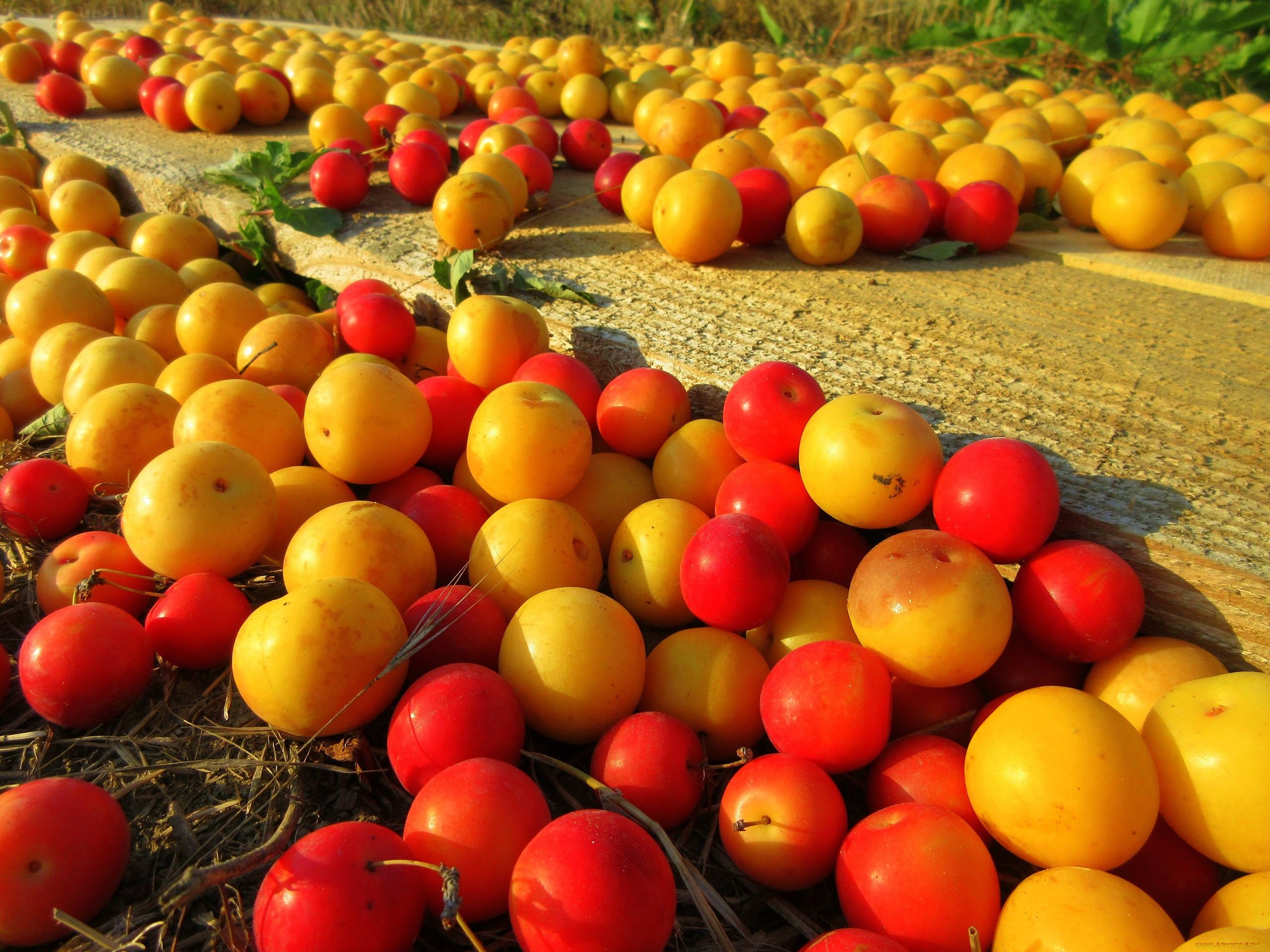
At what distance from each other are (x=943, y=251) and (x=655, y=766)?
102 inches

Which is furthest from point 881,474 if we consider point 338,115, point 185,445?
point 338,115

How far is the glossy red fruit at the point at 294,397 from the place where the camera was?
2.60m

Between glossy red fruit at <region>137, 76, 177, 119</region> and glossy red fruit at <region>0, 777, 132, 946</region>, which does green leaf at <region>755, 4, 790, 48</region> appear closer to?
glossy red fruit at <region>137, 76, 177, 119</region>

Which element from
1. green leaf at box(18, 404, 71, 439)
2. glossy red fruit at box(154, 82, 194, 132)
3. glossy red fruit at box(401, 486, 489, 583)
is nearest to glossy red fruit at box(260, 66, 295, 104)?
glossy red fruit at box(154, 82, 194, 132)

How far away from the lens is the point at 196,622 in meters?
1.90

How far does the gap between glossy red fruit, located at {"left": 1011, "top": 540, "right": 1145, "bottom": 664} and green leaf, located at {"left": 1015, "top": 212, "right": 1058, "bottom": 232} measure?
252cm

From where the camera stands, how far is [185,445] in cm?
205

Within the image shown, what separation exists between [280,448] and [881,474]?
5.81ft

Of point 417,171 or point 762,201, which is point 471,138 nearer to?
point 417,171

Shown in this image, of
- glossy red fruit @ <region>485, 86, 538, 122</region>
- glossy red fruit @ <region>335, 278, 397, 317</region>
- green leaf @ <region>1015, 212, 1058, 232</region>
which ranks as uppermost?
glossy red fruit @ <region>485, 86, 538, 122</region>

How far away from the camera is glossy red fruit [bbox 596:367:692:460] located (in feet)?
7.68

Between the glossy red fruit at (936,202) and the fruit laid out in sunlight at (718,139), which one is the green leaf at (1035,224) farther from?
the glossy red fruit at (936,202)

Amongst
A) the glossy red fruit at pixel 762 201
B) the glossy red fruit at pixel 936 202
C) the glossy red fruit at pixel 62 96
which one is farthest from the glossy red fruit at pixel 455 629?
the glossy red fruit at pixel 62 96

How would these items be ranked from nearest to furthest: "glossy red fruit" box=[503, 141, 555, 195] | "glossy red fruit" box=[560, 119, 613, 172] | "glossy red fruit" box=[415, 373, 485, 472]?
"glossy red fruit" box=[415, 373, 485, 472], "glossy red fruit" box=[503, 141, 555, 195], "glossy red fruit" box=[560, 119, 613, 172]
